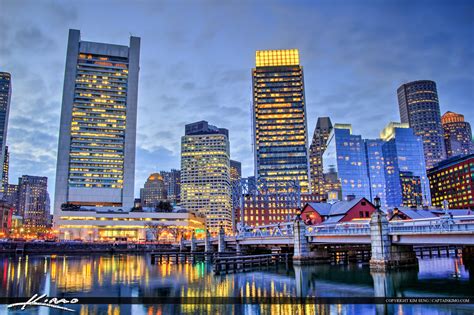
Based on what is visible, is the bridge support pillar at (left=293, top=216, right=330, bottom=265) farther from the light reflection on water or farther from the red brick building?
the red brick building

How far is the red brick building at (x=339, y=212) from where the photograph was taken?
81250 millimetres

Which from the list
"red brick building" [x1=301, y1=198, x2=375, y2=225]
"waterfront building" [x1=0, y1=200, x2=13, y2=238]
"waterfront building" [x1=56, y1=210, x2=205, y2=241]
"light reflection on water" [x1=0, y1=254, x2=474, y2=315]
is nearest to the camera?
"light reflection on water" [x1=0, y1=254, x2=474, y2=315]

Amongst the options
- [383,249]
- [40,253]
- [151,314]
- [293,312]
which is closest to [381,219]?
[383,249]

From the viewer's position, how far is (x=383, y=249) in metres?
45.4

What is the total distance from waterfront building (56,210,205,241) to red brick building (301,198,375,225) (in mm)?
107143

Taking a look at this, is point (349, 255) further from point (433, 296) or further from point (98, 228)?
point (98, 228)

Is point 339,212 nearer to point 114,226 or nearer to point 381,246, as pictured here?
point 381,246

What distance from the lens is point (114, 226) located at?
630ft

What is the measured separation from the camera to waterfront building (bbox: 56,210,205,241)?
7387 inches

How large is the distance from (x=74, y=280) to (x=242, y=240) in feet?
136
